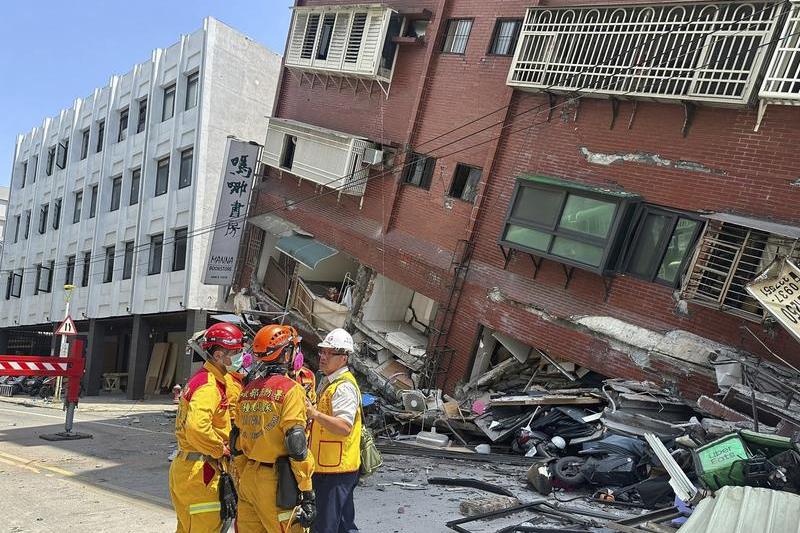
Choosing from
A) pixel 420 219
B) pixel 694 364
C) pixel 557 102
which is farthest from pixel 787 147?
pixel 420 219

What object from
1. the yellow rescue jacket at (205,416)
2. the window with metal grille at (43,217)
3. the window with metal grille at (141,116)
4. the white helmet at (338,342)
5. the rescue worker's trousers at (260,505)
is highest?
the window with metal grille at (141,116)

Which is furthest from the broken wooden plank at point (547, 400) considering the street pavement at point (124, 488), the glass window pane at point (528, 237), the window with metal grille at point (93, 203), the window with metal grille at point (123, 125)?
the window with metal grille at point (93, 203)

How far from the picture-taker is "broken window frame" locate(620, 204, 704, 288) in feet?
32.7

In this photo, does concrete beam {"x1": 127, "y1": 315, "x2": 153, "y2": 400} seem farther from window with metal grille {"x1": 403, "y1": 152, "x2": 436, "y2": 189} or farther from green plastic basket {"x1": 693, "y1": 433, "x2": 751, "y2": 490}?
green plastic basket {"x1": 693, "y1": 433, "x2": 751, "y2": 490}

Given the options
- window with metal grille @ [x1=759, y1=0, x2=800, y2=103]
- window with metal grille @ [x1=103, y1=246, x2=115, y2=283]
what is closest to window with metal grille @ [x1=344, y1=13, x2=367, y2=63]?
window with metal grille @ [x1=759, y1=0, x2=800, y2=103]

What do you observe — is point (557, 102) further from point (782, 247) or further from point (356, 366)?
point (356, 366)

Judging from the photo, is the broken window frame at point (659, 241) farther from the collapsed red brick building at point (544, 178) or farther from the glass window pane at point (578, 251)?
the glass window pane at point (578, 251)

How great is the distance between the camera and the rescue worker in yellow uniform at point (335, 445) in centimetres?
466

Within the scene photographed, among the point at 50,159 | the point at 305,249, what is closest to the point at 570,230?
the point at 305,249

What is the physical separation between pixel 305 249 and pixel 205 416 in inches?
448

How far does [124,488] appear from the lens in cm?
777

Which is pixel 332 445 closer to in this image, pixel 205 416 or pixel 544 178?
pixel 205 416

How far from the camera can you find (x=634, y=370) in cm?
1018

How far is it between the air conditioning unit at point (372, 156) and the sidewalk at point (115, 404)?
8659 millimetres
